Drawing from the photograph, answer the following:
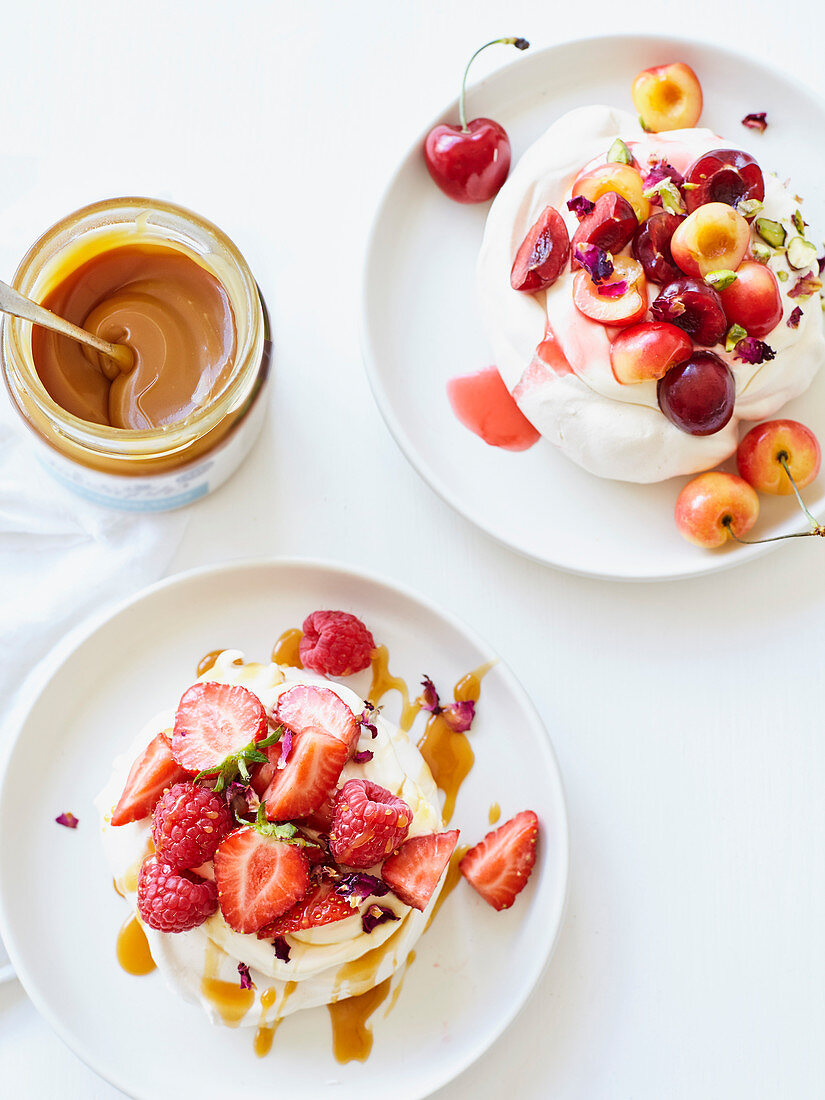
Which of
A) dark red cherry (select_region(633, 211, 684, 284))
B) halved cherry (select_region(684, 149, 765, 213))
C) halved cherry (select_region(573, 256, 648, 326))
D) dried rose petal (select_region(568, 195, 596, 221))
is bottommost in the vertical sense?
halved cherry (select_region(573, 256, 648, 326))

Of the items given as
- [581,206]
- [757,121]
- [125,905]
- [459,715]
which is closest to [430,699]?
[459,715]

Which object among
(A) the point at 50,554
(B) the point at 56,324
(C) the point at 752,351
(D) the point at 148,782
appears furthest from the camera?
(A) the point at 50,554

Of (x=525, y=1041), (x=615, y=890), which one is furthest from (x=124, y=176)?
(x=525, y=1041)

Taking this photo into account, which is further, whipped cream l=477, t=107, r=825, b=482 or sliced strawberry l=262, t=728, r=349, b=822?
whipped cream l=477, t=107, r=825, b=482

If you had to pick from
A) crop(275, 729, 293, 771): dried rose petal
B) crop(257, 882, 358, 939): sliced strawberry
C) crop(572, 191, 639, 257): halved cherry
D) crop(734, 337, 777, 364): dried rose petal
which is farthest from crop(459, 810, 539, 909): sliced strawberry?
crop(572, 191, 639, 257): halved cherry

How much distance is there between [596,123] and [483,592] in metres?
0.72

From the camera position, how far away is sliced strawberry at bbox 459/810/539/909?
4.50 feet

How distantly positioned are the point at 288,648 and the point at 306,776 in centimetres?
27

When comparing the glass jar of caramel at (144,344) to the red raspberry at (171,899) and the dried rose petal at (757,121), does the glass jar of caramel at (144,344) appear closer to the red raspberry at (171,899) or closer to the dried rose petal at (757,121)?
the red raspberry at (171,899)

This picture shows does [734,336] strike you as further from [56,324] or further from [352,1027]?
[352,1027]

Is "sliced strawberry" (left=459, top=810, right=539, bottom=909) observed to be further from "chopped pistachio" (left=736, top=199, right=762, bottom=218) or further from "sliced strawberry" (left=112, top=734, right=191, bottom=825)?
"chopped pistachio" (left=736, top=199, right=762, bottom=218)

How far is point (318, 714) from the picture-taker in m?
1.29

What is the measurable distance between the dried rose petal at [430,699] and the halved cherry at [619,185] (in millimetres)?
734

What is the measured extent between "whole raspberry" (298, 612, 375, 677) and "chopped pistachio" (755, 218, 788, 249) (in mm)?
801
